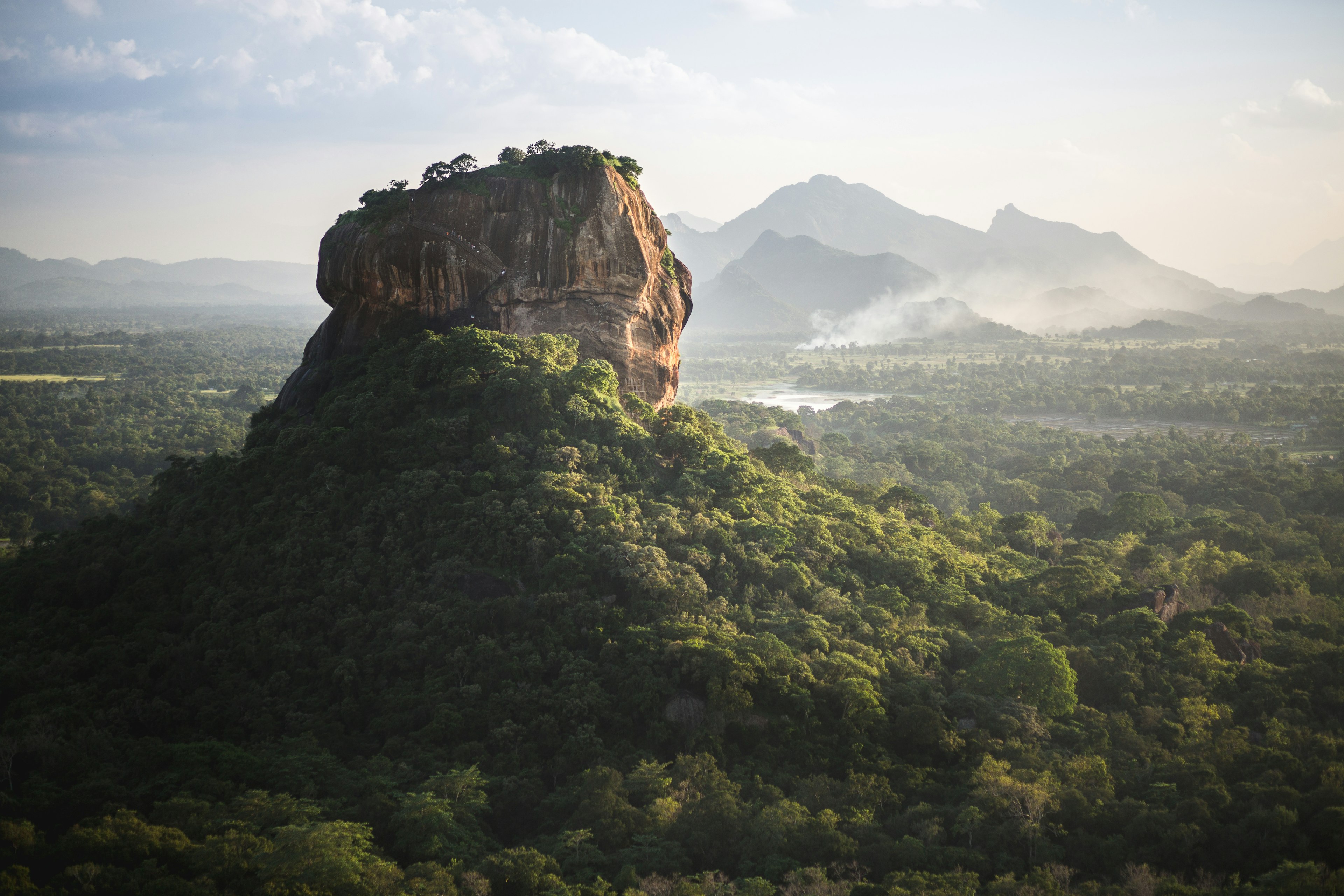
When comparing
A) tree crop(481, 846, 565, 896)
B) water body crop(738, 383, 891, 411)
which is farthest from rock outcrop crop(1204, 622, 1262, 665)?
water body crop(738, 383, 891, 411)

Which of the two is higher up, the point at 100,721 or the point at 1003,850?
the point at 100,721

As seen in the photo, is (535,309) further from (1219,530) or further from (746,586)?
(1219,530)

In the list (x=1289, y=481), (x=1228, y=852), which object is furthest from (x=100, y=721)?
(x=1289, y=481)

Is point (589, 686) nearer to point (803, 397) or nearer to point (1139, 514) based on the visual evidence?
point (1139, 514)

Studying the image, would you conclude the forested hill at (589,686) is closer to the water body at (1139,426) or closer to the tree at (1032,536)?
the tree at (1032,536)

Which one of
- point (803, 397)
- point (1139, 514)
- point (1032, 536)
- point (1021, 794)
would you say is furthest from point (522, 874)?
point (803, 397)

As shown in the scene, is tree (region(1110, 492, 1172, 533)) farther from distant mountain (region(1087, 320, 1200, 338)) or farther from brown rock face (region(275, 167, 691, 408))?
distant mountain (region(1087, 320, 1200, 338))
